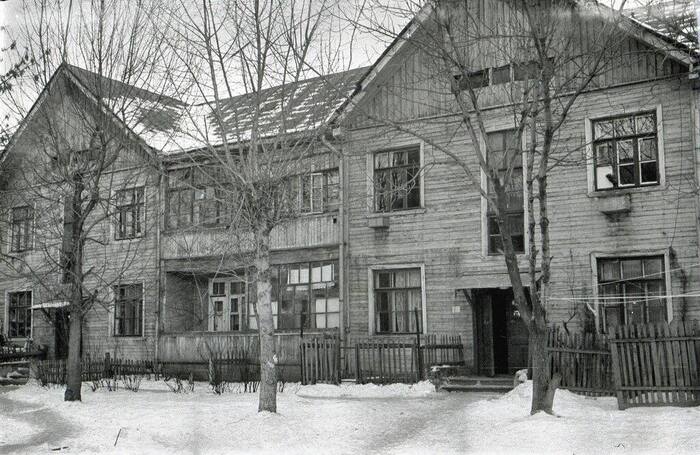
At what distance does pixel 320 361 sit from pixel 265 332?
6.61 metres

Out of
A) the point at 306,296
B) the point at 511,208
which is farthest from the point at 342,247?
the point at 511,208

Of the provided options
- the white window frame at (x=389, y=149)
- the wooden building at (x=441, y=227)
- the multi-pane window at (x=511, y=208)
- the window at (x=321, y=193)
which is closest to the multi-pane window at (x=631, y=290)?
the wooden building at (x=441, y=227)

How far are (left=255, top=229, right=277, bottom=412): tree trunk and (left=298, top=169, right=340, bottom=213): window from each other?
903 cm

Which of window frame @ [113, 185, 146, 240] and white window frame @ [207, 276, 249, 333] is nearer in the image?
window frame @ [113, 185, 146, 240]

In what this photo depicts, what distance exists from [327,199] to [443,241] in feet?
13.1

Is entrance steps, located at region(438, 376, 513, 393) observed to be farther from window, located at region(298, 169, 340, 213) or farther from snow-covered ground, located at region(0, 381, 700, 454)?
window, located at region(298, 169, 340, 213)

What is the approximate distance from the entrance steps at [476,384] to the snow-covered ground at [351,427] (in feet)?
4.99

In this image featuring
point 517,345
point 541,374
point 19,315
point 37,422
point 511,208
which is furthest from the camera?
point 19,315

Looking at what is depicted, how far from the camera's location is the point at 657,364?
13.9 metres

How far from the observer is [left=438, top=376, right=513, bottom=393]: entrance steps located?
18.7 meters

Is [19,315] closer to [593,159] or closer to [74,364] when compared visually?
[74,364]

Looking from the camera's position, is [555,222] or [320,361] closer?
[555,222]

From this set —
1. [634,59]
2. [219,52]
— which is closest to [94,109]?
[219,52]

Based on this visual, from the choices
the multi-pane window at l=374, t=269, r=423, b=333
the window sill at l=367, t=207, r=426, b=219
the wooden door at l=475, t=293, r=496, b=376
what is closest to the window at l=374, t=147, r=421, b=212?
the window sill at l=367, t=207, r=426, b=219
